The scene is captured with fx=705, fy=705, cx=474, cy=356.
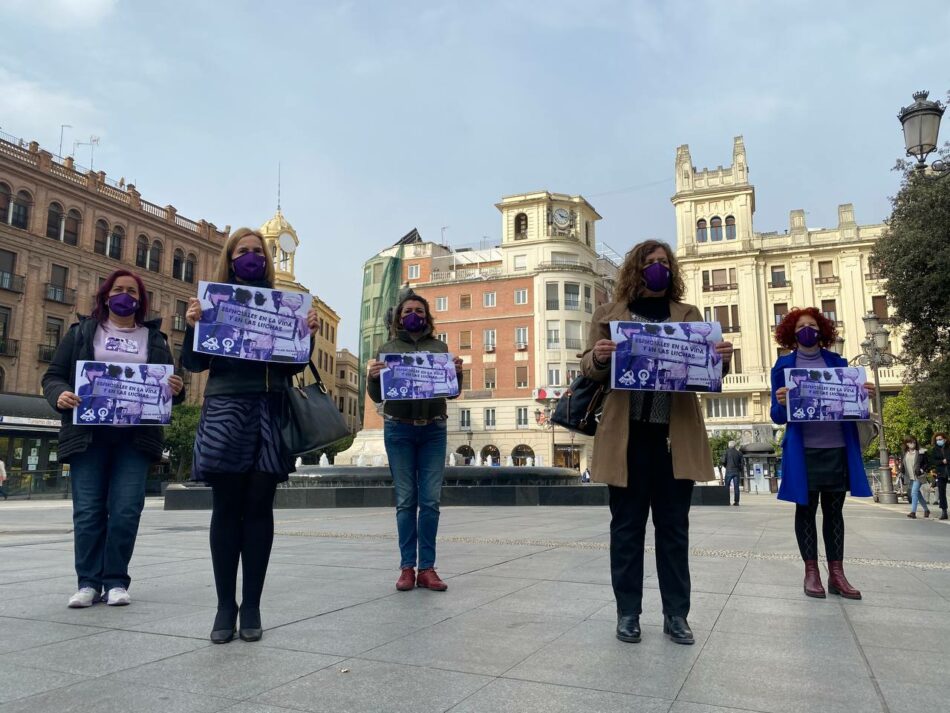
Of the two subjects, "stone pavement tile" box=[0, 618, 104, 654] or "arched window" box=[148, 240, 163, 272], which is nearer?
"stone pavement tile" box=[0, 618, 104, 654]

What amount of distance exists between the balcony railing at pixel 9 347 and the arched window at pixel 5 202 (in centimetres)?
620

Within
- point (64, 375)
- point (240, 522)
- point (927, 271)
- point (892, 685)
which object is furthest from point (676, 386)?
point (927, 271)

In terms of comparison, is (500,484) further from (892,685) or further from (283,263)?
(283,263)

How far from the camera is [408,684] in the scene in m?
2.50

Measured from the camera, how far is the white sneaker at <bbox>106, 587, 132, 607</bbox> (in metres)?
3.91

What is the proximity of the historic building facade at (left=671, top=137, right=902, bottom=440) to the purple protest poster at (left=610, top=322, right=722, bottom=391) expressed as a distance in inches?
1978

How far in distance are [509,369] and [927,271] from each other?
138 ft

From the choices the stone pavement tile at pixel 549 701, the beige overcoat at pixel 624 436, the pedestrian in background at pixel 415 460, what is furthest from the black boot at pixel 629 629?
the pedestrian in background at pixel 415 460

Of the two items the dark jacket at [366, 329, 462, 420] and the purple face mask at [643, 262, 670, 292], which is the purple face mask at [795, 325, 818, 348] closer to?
the purple face mask at [643, 262, 670, 292]

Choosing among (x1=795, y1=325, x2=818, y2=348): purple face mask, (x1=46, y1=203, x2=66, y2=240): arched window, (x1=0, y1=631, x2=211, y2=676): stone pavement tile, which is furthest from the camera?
(x1=46, y1=203, x2=66, y2=240): arched window

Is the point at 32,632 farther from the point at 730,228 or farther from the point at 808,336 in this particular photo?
the point at 730,228

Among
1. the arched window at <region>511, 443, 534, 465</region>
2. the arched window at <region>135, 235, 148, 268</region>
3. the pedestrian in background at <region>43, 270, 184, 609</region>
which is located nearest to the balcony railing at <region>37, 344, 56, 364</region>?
the arched window at <region>135, 235, 148, 268</region>

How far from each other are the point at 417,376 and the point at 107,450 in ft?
6.42

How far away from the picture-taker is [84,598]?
12.8ft
